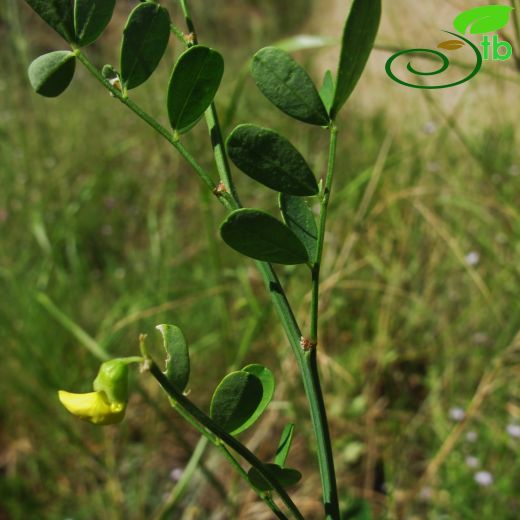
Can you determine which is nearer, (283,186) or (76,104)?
(283,186)

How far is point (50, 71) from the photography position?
299 millimetres

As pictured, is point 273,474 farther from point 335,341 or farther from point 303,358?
point 335,341

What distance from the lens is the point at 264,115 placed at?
98.8 inches

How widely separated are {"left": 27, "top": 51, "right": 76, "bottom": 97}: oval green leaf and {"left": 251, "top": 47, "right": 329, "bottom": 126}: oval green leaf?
9 cm

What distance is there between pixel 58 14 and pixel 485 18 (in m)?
0.39

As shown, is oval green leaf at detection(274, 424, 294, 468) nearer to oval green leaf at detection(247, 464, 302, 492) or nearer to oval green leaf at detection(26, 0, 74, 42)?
oval green leaf at detection(247, 464, 302, 492)

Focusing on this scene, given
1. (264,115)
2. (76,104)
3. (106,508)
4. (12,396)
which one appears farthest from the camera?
(76,104)

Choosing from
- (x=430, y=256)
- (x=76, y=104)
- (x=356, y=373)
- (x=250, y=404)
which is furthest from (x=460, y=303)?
(x=76, y=104)

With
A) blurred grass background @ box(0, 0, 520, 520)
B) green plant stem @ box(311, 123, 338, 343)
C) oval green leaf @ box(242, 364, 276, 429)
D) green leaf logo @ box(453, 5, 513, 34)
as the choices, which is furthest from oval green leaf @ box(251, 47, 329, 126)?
blurred grass background @ box(0, 0, 520, 520)

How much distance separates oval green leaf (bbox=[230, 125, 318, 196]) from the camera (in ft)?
0.88

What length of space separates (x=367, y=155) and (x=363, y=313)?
0.65 meters

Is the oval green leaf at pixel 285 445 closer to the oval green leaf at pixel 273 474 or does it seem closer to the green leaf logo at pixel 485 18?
the oval green leaf at pixel 273 474

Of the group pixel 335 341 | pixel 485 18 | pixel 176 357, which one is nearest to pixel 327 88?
pixel 176 357

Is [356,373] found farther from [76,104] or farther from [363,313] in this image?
[76,104]
